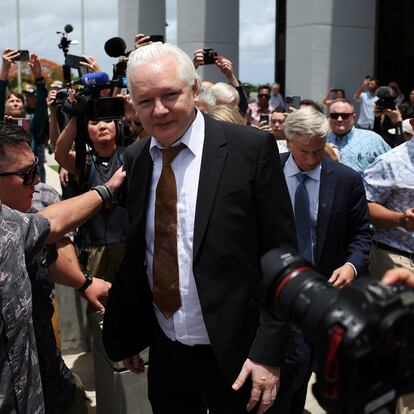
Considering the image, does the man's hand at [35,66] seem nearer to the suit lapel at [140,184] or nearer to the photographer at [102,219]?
the photographer at [102,219]

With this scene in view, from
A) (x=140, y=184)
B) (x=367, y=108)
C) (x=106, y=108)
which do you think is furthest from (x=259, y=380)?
(x=367, y=108)

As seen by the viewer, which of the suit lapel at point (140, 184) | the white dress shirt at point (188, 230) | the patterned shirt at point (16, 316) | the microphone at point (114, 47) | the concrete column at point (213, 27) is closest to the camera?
the patterned shirt at point (16, 316)

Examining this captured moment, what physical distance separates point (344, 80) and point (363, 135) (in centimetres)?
501

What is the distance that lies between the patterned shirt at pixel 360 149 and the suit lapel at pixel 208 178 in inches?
130

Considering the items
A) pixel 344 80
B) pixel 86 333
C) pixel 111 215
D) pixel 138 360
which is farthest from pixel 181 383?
pixel 344 80

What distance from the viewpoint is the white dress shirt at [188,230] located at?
2.03 metres

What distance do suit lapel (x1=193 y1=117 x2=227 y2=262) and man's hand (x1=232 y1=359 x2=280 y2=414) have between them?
44 cm

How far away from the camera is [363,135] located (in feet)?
17.3

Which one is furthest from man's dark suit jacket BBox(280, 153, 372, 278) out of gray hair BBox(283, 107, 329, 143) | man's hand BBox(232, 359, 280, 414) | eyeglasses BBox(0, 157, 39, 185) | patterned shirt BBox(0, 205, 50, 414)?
patterned shirt BBox(0, 205, 50, 414)

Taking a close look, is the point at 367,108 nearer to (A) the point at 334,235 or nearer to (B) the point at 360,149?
(B) the point at 360,149

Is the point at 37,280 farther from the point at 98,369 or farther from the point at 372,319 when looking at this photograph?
the point at 372,319

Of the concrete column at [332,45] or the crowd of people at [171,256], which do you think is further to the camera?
the concrete column at [332,45]

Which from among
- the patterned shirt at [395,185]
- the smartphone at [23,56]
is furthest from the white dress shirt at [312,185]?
the smartphone at [23,56]

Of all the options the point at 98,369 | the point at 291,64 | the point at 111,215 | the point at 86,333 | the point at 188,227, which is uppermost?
the point at 291,64
